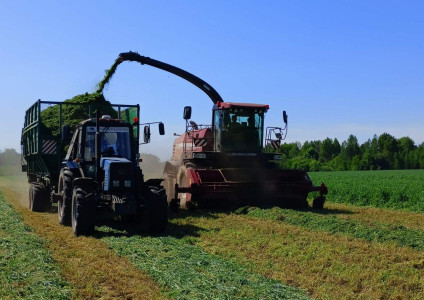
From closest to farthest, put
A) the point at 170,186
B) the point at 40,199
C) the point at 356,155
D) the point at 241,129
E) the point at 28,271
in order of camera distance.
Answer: the point at 28,271 → the point at 40,199 → the point at 241,129 → the point at 170,186 → the point at 356,155

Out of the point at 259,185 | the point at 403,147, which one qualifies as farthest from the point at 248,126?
the point at 403,147

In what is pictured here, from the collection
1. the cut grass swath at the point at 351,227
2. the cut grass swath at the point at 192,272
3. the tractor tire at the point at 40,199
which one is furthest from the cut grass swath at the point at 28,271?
the cut grass swath at the point at 351,227

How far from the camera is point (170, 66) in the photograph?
57.8ft

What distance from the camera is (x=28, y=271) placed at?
6.00m

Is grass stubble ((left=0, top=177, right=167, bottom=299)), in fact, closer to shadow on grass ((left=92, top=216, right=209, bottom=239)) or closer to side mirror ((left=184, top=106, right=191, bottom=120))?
shadow on grass ((left=92, top=216, right=209, bottom=239))

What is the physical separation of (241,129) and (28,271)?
961 cm

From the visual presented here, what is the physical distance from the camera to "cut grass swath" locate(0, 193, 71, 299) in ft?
16.9

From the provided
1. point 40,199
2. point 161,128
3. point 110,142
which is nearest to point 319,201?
point 161,128

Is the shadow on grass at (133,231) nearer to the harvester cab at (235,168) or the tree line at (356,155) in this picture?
the harvester cab at (235,168)

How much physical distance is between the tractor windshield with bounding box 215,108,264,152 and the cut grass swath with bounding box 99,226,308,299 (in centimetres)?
642

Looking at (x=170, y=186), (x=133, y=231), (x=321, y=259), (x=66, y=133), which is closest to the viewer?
(x=321, y=259)

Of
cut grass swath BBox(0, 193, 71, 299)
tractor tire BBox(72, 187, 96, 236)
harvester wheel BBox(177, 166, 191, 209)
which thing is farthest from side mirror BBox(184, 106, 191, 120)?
cut grass swath BBox(0, 193, 71, 299)

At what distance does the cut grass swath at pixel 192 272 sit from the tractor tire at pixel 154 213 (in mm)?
822

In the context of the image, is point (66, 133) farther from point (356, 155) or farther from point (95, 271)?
point (356, 155)
